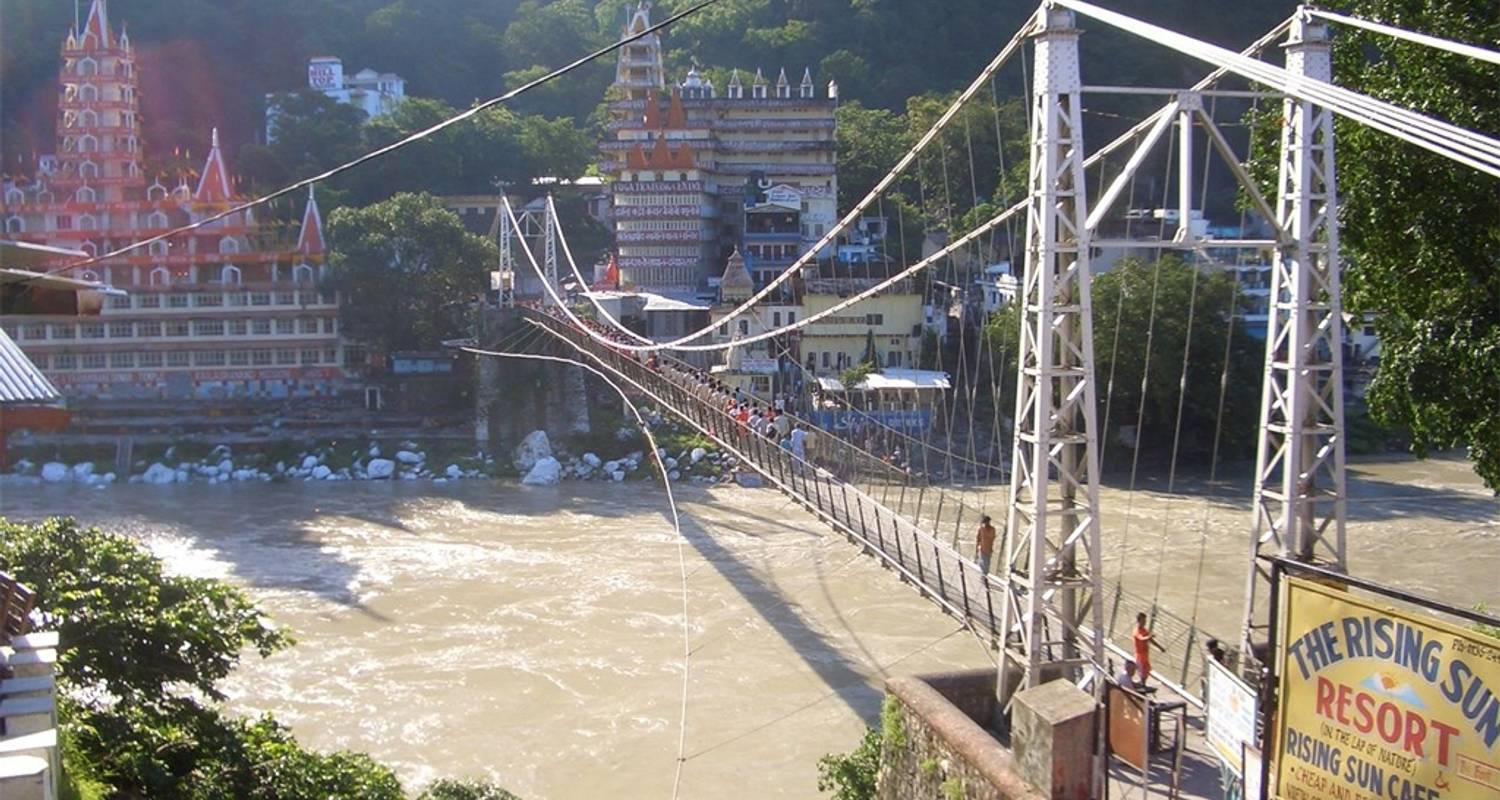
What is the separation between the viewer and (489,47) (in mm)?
32062

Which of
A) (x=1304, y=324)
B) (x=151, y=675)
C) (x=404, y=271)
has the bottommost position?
(x=151, y=675)

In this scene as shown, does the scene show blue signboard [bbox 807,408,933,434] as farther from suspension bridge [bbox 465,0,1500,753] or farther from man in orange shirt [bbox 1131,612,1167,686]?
man in orange shirt [bbox 1131,612,1167,686]

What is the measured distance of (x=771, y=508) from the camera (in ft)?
45.7

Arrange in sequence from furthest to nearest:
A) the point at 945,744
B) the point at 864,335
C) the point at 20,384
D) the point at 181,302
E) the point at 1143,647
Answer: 1. the point at 181,302
2. the point at 864,335
3. the point at 1143,647
4. the point at 945,744
5. the point at 20,384

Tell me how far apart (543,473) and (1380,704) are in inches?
A: 550

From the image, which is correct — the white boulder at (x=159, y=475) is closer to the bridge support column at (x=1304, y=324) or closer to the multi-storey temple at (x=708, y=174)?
the multi-storey temple at (x=708, y=174)

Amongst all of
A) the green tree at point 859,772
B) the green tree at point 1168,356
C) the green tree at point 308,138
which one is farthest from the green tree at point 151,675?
the green tree at point 308,138

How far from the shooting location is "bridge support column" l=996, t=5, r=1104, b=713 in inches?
165

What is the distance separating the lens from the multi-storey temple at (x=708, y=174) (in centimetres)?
2128

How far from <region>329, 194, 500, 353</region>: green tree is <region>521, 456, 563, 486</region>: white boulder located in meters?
3.50

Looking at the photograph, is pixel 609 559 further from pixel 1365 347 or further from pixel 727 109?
pixel 727 109

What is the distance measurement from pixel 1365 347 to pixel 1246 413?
13.9 ft

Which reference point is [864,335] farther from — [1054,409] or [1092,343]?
[1092,343]

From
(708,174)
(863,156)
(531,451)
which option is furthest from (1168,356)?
(863,156)
